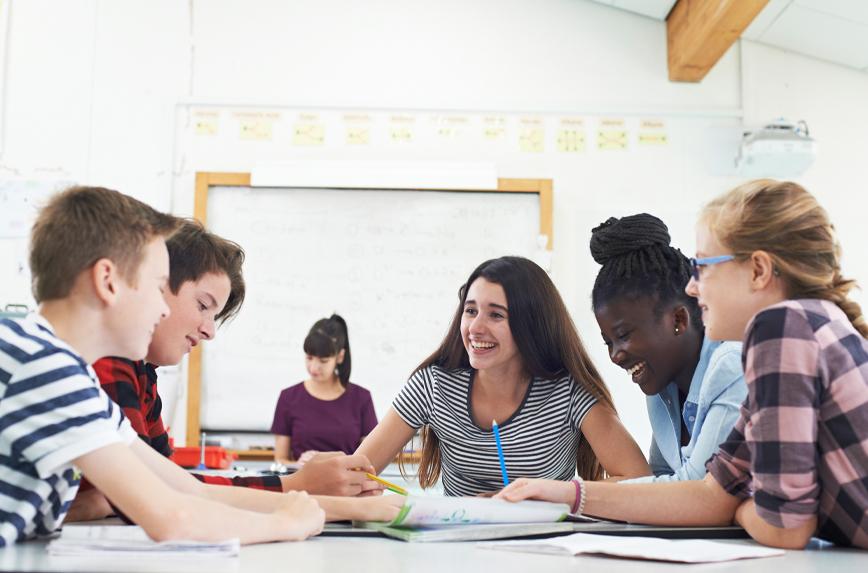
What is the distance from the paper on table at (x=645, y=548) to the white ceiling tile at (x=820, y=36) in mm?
3116

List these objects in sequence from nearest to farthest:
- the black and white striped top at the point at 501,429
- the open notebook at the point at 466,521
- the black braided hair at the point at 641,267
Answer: the open notebook at the point at 466,521 < the black braided hair at the point at 641,267 < the black and white striped top at the point at 501,429

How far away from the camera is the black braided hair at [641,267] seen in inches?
57.2

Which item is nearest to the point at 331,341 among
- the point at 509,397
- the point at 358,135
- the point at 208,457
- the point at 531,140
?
the point at 208,457

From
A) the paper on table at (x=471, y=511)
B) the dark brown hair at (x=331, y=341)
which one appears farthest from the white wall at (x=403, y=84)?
the paper on table at (x=471, y=511)

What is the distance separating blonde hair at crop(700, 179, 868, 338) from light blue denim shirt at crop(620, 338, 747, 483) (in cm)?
28

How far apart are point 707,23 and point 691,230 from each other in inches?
38.0

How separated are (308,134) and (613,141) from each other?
153 cm

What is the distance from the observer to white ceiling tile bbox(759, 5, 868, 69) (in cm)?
322

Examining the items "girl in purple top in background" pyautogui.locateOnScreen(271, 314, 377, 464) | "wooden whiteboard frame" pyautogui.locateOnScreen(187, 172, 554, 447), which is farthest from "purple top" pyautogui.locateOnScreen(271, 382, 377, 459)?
"wooden whiteboard frame" pyautogui.locateOnScreen(187, 172, 554, 447)

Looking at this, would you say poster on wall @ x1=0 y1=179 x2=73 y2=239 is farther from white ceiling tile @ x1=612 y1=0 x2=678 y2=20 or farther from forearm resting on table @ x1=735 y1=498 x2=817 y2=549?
forearm resting on table @ x1=735 y1=498 x2=817 y2=549

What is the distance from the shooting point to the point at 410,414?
1737 mm

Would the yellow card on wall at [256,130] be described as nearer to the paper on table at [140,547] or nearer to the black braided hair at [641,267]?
the black braided hair at [641,267]

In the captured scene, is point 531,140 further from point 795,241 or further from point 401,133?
point 795,241

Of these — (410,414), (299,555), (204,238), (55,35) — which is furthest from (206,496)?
(55,35)
